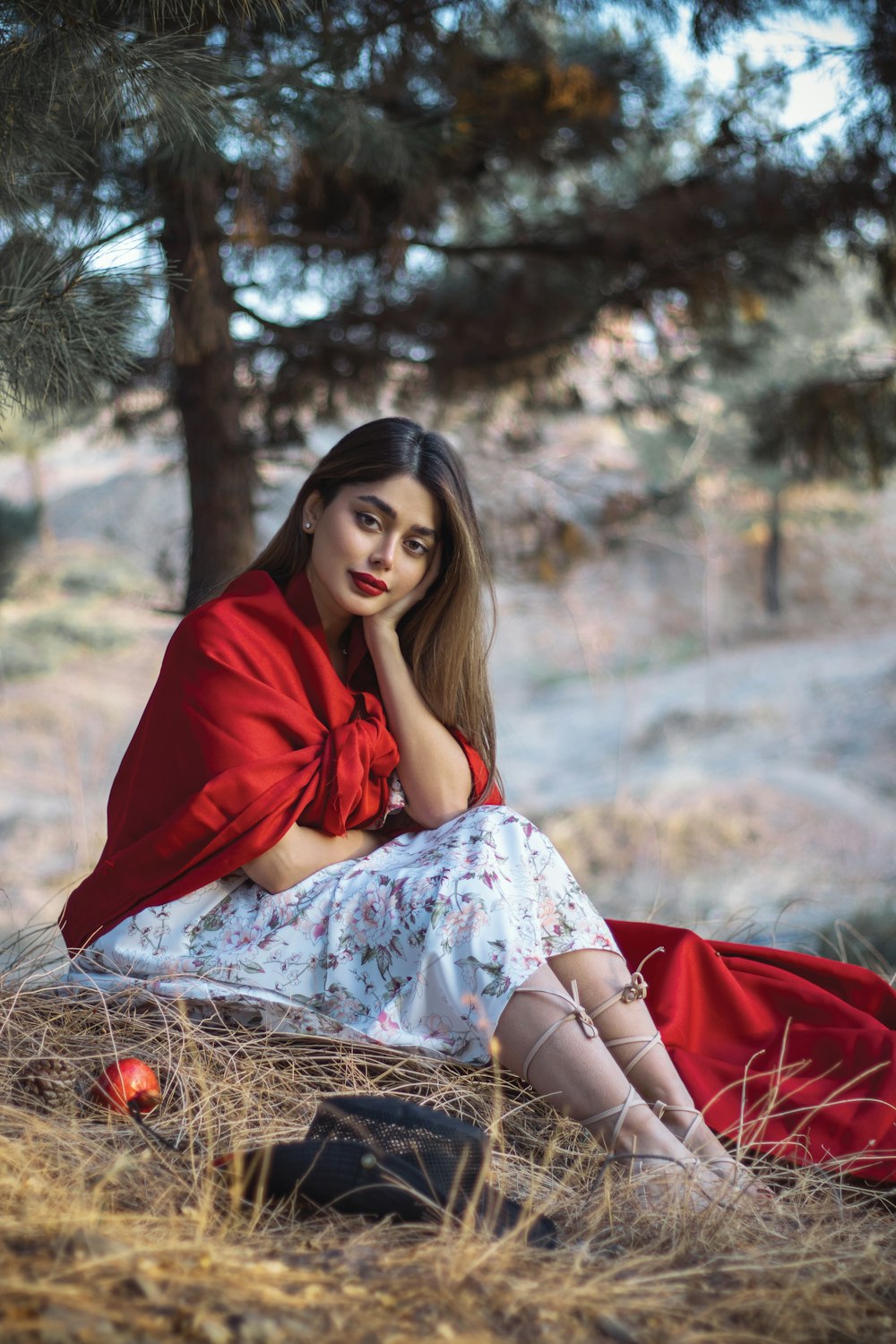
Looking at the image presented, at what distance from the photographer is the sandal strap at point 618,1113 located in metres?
1.74

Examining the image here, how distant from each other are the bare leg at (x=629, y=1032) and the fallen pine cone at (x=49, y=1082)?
83cm

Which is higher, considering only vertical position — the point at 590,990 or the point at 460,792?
the point at 460,792

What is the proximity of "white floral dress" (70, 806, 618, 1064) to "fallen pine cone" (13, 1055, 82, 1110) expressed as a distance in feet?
0.66

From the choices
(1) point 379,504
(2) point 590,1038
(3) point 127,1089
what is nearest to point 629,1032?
(2) point 590,1038

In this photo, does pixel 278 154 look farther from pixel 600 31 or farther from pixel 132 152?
pixel 600 31

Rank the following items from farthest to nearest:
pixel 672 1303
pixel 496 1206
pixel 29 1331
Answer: pixel 496 1206, pixel 672 1303, pixel 29 1331

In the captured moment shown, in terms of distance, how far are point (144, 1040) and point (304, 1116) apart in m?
0.33

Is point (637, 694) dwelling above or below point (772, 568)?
below

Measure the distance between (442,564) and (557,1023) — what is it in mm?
1007

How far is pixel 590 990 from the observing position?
6.21 feet

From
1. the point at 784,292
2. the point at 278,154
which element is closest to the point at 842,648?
the point at 784,292

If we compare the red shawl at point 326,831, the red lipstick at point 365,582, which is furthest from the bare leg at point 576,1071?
the red lipstick at point 365,582

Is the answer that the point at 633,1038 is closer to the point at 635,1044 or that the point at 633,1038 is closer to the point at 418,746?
the point at 635,1044

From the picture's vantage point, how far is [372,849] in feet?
7.13
